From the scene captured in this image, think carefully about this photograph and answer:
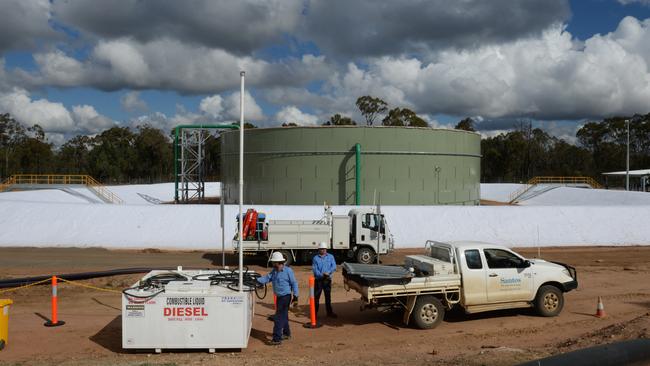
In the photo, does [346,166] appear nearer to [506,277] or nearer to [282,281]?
[506,277]

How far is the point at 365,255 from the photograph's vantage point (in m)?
21.1

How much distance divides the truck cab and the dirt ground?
4.37 m

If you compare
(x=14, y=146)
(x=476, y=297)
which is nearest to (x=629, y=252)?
(x=476, y=297)

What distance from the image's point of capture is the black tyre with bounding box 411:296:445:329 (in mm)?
11477

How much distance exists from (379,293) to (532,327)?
3.43m

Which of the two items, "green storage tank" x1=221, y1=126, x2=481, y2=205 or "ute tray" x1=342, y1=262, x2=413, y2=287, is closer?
"ute tray" x1=342, y1=262, x2=413, y2=287

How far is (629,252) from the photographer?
81.7ft

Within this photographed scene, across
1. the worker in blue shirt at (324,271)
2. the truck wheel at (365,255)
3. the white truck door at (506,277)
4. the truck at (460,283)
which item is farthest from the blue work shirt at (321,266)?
the truck wheel at (365,255)

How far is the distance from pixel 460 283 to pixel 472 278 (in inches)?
12.2

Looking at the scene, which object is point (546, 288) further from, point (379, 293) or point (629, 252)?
Result: point (629, 252)

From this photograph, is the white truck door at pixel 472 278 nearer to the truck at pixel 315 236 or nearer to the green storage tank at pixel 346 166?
the truck at pixel 315 236

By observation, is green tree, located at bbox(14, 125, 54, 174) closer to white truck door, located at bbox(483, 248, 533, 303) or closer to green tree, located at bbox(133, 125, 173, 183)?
green tree, located at bbox(133, 125, 173, 183)

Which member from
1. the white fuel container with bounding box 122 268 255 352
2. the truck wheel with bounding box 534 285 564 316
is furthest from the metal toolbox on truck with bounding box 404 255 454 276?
the white fuel container with bounding box 122 268 255 352

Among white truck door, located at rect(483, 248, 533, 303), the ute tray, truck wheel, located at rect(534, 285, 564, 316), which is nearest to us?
the ute tray
